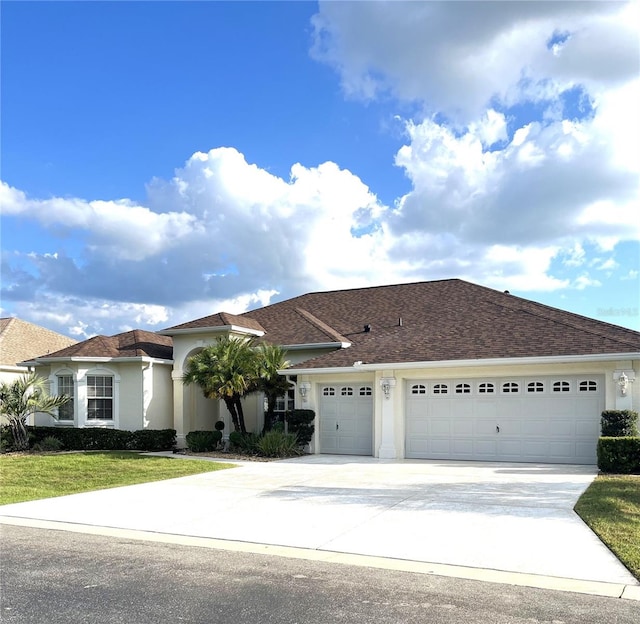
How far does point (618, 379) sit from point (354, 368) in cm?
735

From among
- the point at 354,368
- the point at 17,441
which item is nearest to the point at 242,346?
the point at 354,368

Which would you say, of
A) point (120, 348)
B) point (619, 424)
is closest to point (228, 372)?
point (120, 348)

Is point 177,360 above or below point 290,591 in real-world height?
above

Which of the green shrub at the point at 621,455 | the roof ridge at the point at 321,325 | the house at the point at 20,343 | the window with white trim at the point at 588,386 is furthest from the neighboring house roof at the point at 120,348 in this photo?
the green shrub at the point at 621,455

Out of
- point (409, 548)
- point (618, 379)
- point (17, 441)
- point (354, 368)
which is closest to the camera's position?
point (409, 548)

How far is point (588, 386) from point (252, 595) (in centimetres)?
1363

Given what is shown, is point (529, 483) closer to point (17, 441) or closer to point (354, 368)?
point (354, 368)

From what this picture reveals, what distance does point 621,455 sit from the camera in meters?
14.8

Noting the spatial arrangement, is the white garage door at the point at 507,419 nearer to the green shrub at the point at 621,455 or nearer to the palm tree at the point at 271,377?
the green shrub at the point at 621,455

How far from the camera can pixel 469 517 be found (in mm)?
→ 9773

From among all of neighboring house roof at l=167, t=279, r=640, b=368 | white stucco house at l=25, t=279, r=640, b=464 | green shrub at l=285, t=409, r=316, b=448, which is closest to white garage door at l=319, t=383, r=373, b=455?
white stucco house at l=25, t=279, r=640, b=464

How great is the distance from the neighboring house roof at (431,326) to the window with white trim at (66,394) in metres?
5.54

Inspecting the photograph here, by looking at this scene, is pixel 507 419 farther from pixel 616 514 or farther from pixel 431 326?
pixel 616 514

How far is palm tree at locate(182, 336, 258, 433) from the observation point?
19922mm
